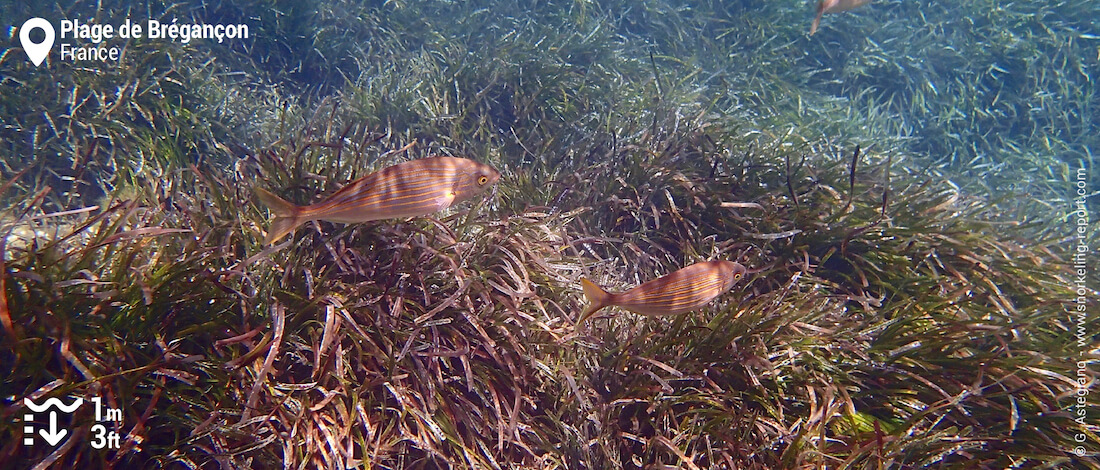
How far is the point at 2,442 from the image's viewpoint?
1913 mm

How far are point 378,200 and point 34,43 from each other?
5815mm

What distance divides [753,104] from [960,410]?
6.00 m

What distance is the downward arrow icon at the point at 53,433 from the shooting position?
1.92 m

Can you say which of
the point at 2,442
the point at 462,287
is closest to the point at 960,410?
the point at 462,287

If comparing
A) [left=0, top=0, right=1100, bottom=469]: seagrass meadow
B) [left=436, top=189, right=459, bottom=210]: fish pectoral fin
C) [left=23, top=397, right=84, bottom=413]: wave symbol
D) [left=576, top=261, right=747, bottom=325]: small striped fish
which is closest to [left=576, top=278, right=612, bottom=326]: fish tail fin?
[left=576, top=261, right=747, bottom=325]: small striped fish

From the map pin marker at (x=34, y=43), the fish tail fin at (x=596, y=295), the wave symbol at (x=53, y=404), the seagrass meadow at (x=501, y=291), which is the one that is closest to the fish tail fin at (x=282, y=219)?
the seagrass meadow at (x=501, y=291)

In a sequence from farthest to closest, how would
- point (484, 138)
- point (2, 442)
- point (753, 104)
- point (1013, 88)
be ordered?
point (1013, 88) → point (753, 104) → point (484, 138) → point (2, 442)

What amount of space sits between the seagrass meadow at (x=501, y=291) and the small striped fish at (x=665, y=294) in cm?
45

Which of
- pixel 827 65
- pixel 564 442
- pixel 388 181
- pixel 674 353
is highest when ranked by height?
pixel 827 65

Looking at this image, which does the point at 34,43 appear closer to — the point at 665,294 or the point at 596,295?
the point at 596,295

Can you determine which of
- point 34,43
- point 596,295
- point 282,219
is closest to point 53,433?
point 282,219

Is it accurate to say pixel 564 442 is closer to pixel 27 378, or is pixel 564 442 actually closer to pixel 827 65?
pixel 27 378

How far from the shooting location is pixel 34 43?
5.04 meters

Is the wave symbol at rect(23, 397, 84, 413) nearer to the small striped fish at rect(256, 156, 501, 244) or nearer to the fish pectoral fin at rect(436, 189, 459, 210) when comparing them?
the small striped fish at rect(256, 156, 501, 244)
